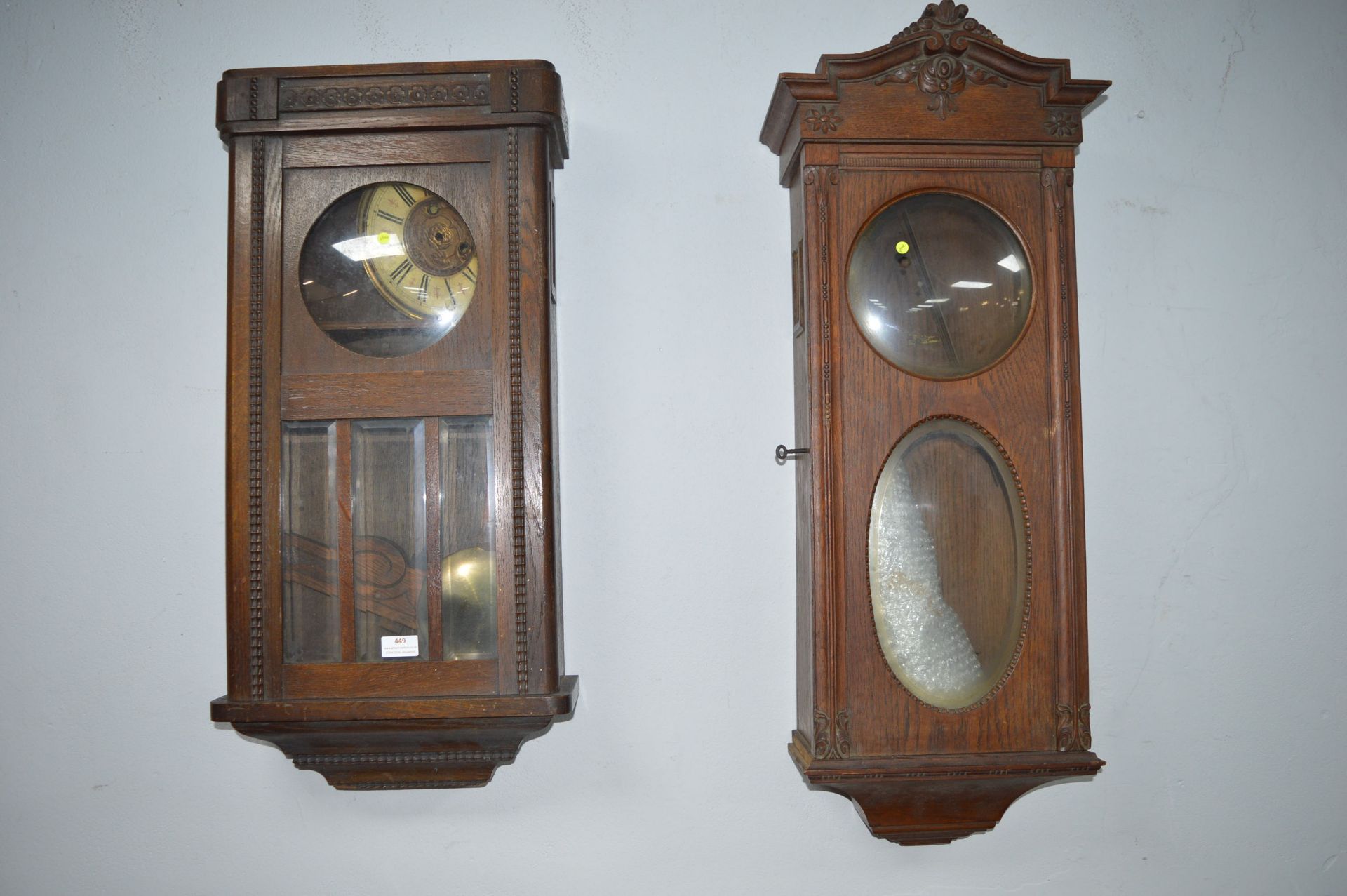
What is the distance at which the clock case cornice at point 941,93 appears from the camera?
1.31 metres

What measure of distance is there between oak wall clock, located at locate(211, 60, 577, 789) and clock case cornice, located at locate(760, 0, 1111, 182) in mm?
380

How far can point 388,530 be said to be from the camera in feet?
4.33

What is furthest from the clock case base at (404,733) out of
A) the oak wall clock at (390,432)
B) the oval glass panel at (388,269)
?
the oval glass panel at (388,269)

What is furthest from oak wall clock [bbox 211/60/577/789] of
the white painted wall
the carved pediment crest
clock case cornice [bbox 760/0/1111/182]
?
the carved pediment crest

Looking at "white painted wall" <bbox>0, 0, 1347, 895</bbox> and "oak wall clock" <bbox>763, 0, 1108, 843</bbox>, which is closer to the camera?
"oak wall clock" <bbox>763, 0, 1108, 843</bbox>

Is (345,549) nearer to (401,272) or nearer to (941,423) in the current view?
(401,272)

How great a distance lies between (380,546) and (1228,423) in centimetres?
134

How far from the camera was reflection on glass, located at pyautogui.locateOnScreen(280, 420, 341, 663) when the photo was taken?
1315mm

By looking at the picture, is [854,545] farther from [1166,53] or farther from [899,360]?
[1166,53]

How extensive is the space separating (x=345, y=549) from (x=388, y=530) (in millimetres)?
64

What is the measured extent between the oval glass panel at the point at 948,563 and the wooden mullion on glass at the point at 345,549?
730mm

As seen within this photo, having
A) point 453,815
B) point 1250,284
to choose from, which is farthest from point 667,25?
point 453,815

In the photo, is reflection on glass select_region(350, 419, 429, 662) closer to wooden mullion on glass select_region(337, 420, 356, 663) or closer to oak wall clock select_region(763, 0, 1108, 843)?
wooden mullion on glass select_region(337, 420, 356, 663)

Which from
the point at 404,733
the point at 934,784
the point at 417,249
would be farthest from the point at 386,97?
the point at 934,784
